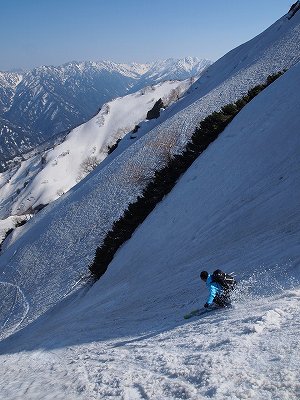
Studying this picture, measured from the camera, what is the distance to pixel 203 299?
44.3ft

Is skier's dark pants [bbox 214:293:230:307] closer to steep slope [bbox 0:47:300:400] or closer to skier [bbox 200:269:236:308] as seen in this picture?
skier [bbox 200:269:236:308]

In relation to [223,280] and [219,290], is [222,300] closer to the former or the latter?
[219,290]

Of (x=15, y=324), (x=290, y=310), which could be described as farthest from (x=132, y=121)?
(x=290, y=310)

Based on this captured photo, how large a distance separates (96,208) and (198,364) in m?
35.9

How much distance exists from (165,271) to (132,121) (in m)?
126

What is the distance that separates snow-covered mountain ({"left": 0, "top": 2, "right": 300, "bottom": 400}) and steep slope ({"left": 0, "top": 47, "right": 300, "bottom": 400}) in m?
0.06

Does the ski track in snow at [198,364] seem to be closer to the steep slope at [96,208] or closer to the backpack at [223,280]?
the backpack at [223,280]

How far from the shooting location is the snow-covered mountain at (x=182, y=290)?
775 centimetres

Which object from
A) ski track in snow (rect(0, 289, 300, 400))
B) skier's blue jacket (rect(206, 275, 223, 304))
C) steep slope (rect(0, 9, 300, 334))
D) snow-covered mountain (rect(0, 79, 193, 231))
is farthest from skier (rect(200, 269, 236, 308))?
snow-covered mountain (rect(0, 79, 193, 231))

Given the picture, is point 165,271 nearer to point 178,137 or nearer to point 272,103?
point 272,103

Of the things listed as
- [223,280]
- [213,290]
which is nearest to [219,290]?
[213,290]

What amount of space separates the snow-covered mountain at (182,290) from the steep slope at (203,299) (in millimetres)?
57

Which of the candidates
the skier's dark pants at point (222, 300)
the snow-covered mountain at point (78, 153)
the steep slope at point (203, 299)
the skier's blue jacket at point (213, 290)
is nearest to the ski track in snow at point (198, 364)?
the steep slope at point (203, 299)

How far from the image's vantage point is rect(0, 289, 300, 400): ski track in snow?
6598 millimetres
